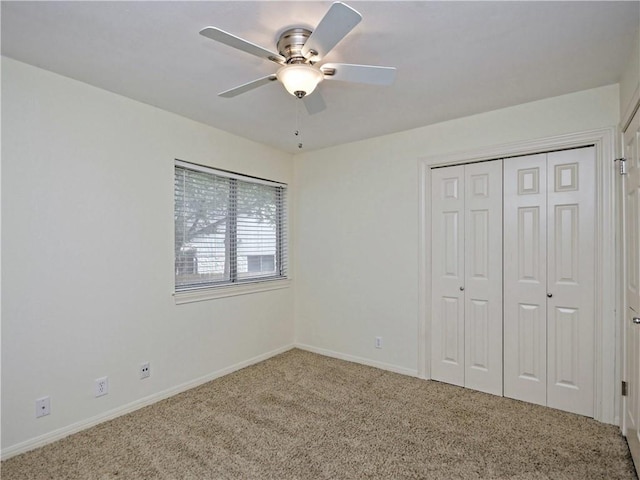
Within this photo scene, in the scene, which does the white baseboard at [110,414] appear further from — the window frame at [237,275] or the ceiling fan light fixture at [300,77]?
the ceiling fan light fixture at [300,77]

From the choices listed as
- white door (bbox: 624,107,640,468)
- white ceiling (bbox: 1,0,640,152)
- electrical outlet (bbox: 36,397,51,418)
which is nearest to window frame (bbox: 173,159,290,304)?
white ceiling (bbox: 1,0,640,152)

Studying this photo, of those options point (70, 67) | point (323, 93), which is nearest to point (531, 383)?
point (323, 93)

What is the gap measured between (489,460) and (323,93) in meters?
2.63

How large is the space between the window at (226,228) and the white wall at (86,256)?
175 millimetres

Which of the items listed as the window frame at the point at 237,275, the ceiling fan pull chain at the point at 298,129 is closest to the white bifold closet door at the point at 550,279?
the ceiling fan pull chain at the point at 298,129

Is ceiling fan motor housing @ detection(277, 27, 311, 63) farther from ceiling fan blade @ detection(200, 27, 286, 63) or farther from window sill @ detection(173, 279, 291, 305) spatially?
window sill @ detection(173, 279, 291, 305)

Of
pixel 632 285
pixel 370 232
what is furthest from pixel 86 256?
pixel 632 285

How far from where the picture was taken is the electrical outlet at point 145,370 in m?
2.77

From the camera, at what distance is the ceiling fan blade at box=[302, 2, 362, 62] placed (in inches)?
51.5

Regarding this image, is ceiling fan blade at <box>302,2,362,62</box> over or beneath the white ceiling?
beneath

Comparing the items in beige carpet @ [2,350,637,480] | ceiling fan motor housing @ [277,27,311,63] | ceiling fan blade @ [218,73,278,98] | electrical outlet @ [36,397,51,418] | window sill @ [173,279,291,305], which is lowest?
beige carpet @ [2,350,637,480]

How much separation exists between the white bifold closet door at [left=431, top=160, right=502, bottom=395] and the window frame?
1.75 m

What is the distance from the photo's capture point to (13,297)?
212cm

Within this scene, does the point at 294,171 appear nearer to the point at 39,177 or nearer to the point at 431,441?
the point at 39,177
